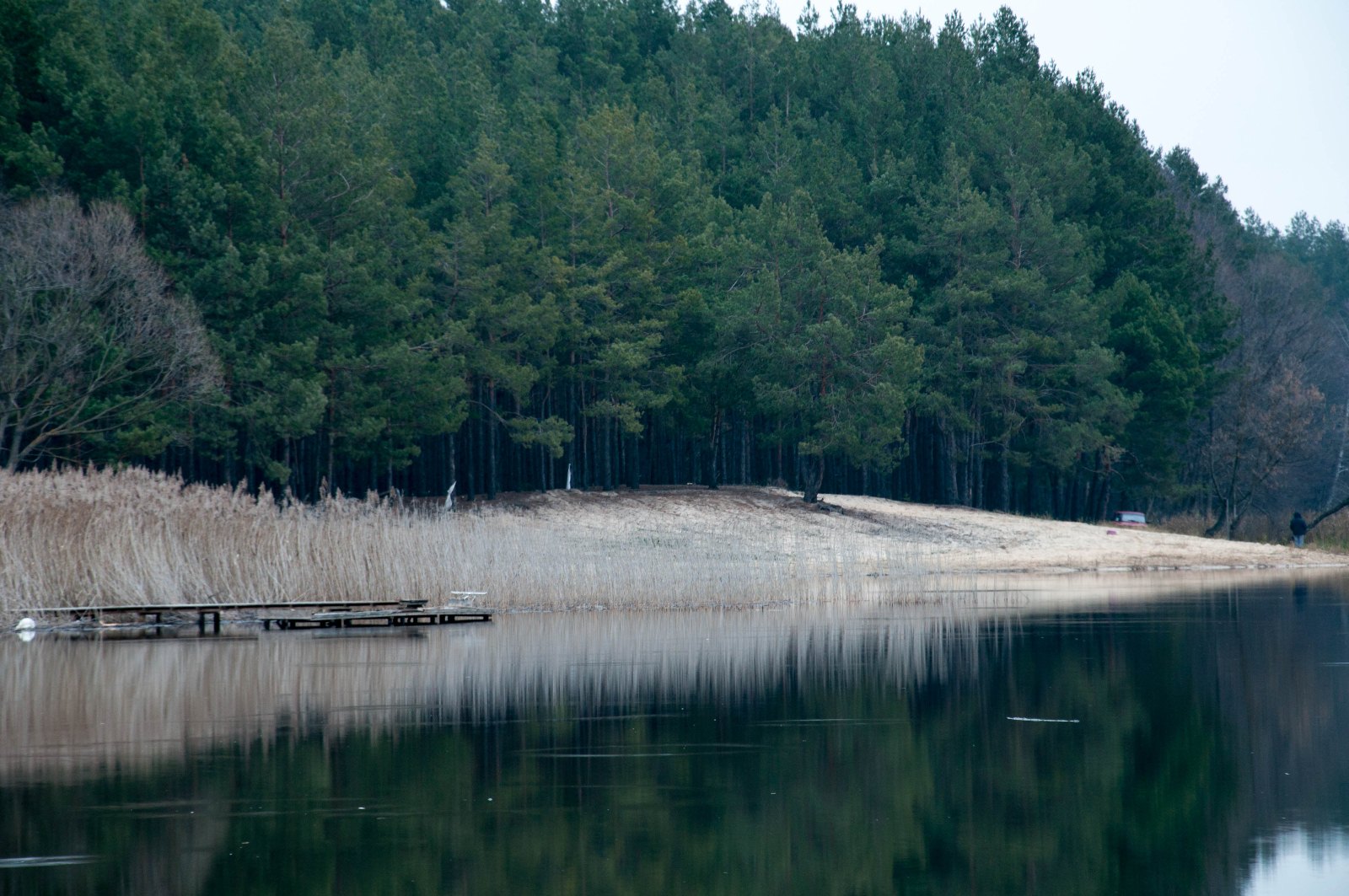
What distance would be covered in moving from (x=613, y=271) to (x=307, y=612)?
32.0 m

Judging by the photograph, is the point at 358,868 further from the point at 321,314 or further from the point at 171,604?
the point at 321,314

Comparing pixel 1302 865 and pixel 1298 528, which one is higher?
pixel 1298 528

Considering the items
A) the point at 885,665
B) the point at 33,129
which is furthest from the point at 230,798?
the point at 33,129

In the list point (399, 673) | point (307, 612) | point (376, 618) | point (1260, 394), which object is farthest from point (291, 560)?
point (1260, 394)

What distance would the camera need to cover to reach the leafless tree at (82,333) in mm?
38562

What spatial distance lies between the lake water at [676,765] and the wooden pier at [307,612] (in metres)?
0.92

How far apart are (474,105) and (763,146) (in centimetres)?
1683

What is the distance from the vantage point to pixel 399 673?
71.0 ft

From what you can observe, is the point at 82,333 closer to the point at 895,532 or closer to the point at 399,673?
the point at 399,673

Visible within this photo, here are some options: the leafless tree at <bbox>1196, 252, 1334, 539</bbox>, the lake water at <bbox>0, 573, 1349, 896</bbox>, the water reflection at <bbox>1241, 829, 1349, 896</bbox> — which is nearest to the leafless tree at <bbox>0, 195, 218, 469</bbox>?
the lake water at <bbox>0, 573, 1349, 896</bbox>

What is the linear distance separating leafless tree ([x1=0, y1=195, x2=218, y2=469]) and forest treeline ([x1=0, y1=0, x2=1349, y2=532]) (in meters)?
0.12

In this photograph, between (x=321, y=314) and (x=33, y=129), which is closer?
(x=33, y=129)

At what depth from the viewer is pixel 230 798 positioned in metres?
13.3

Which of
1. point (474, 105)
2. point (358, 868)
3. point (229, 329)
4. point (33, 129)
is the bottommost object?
point (358, 868)
